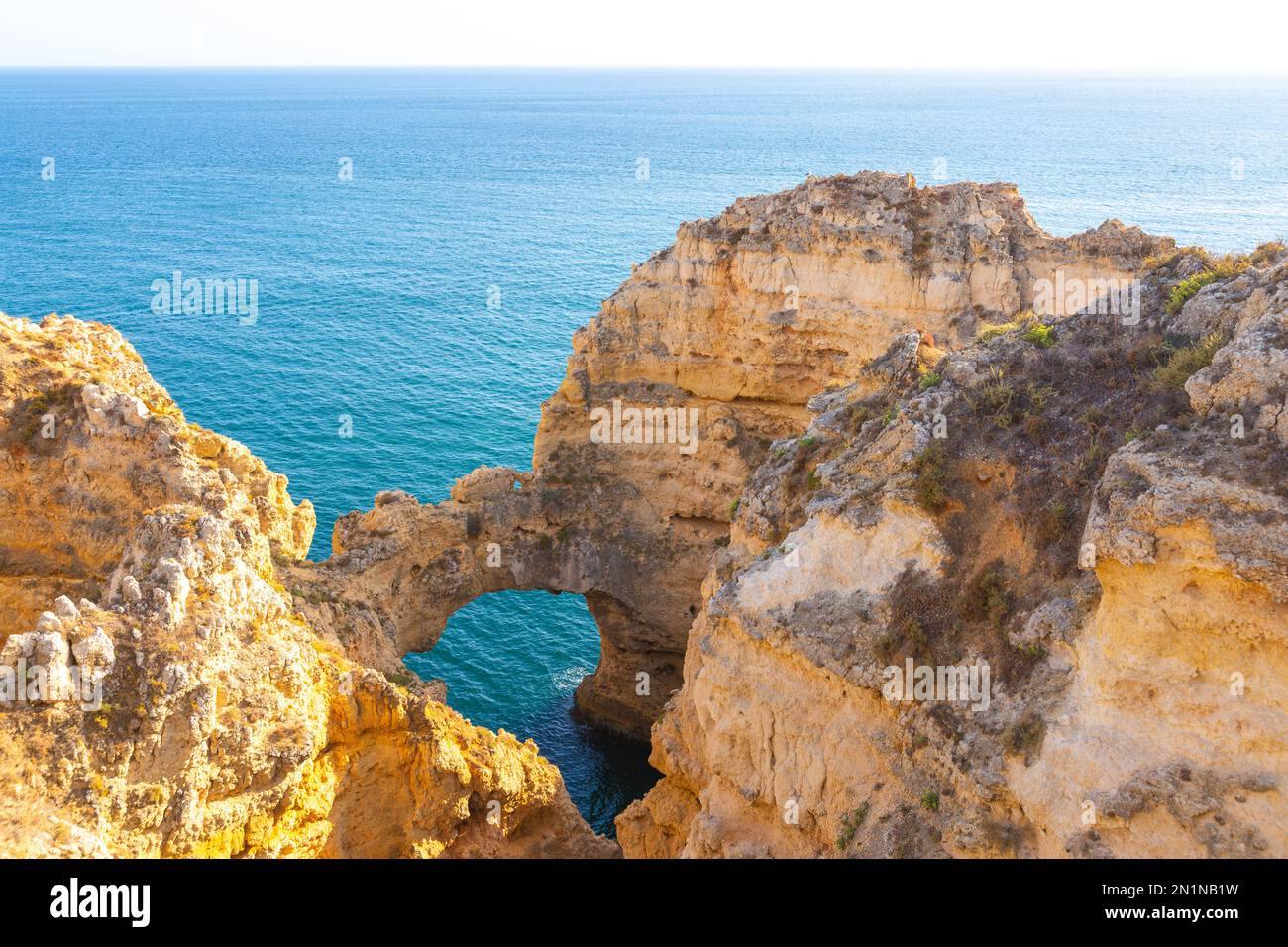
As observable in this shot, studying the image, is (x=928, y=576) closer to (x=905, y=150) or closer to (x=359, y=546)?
(x=359, y=546)

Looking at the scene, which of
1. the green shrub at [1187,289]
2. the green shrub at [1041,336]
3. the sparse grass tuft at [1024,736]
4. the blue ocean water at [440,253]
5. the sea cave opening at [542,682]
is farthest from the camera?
the blue ocean water at [440,253]

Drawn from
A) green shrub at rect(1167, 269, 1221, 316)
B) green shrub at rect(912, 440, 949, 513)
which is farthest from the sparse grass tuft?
green shrub at rect(1167, 269, 1221, 316)

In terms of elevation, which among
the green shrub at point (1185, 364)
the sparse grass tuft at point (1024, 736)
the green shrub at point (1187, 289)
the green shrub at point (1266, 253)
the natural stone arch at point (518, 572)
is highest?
the green shrub at point (1266, 253)

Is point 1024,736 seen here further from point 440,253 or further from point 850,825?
point 440,253

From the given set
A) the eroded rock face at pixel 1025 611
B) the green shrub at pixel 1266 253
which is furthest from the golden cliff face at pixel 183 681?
the green shrub at pixel 1266 253

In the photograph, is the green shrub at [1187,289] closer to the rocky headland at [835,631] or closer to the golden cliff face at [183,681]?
the rocky headland at [835,631]

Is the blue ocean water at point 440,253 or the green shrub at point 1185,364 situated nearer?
the green shrub at point 1185,364
